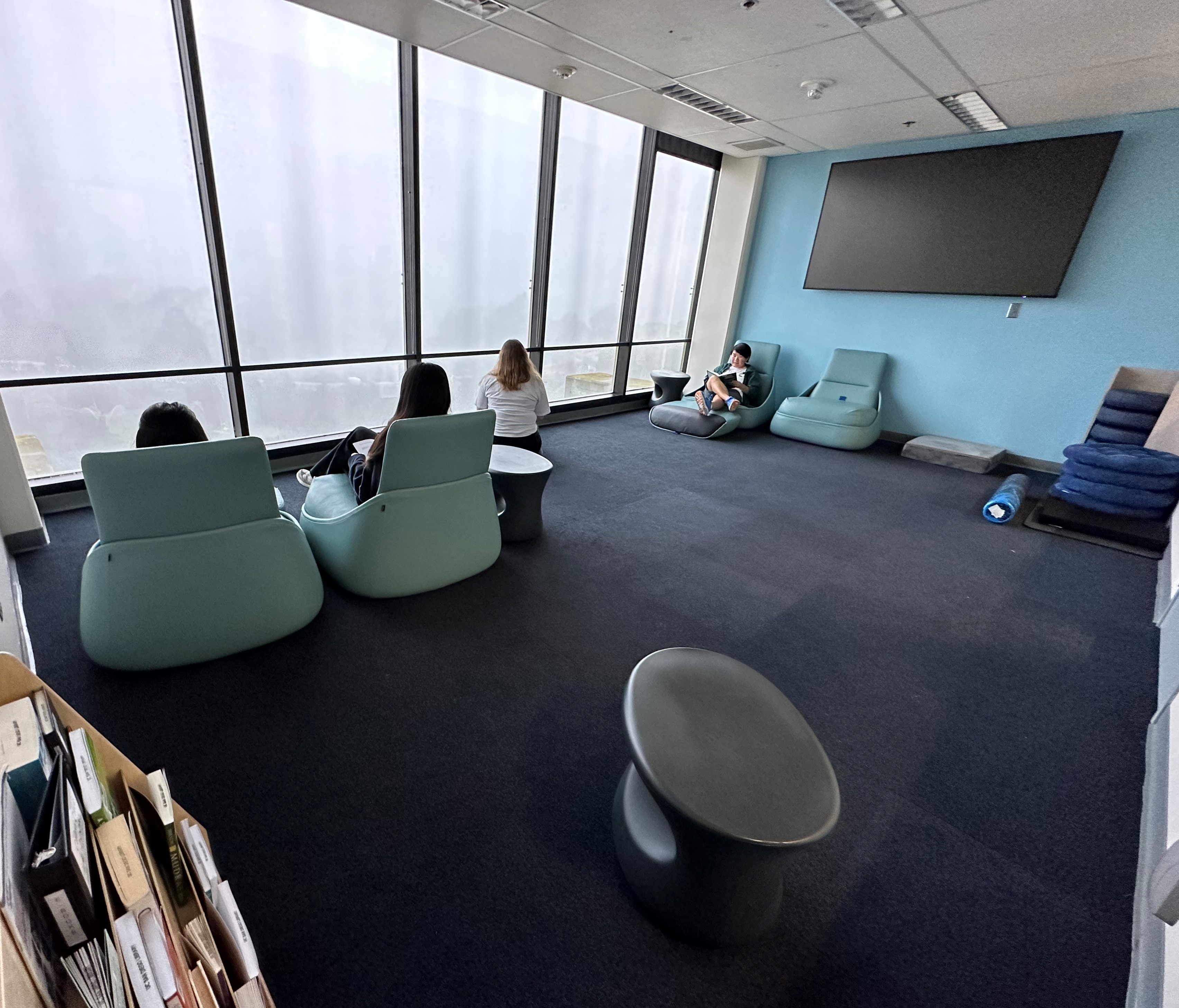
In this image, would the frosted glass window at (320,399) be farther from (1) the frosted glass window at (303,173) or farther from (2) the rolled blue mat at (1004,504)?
(2) the rolled blue mat at (1004,504)

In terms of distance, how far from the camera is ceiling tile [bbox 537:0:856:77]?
2.81 meters

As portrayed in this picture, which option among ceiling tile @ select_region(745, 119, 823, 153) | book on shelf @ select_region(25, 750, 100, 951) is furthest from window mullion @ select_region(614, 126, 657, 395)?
book on shelf @ select_region(25, 750, 100, 951)

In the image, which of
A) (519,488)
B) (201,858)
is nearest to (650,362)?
(519,488)

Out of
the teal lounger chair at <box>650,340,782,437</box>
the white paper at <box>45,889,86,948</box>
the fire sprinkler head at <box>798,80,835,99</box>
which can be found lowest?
the teal lounger chair at <box>650,340,782,437</box>

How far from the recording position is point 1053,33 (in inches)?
112

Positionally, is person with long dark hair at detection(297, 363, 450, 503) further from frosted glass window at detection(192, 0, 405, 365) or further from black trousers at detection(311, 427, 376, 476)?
frosted glass window at detection(192, 0, 405, 365)

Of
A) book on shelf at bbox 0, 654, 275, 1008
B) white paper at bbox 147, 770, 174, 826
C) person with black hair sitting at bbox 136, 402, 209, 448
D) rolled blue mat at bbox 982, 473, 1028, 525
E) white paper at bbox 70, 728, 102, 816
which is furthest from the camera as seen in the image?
rolled blue mat at bbox 982, 473, 1028, 525

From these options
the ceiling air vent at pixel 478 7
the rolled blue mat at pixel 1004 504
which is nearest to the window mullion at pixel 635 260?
the ceiling air vent at pixel 478 7

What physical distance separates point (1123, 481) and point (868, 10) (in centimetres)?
331

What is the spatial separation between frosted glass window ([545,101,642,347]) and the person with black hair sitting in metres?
3.85

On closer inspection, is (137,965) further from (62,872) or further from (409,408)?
(409,408)

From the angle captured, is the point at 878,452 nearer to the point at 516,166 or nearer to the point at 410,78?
the point at 516,166

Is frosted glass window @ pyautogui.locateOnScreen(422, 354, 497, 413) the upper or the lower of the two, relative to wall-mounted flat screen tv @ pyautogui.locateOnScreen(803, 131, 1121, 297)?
lower

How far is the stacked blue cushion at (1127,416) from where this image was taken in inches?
162
